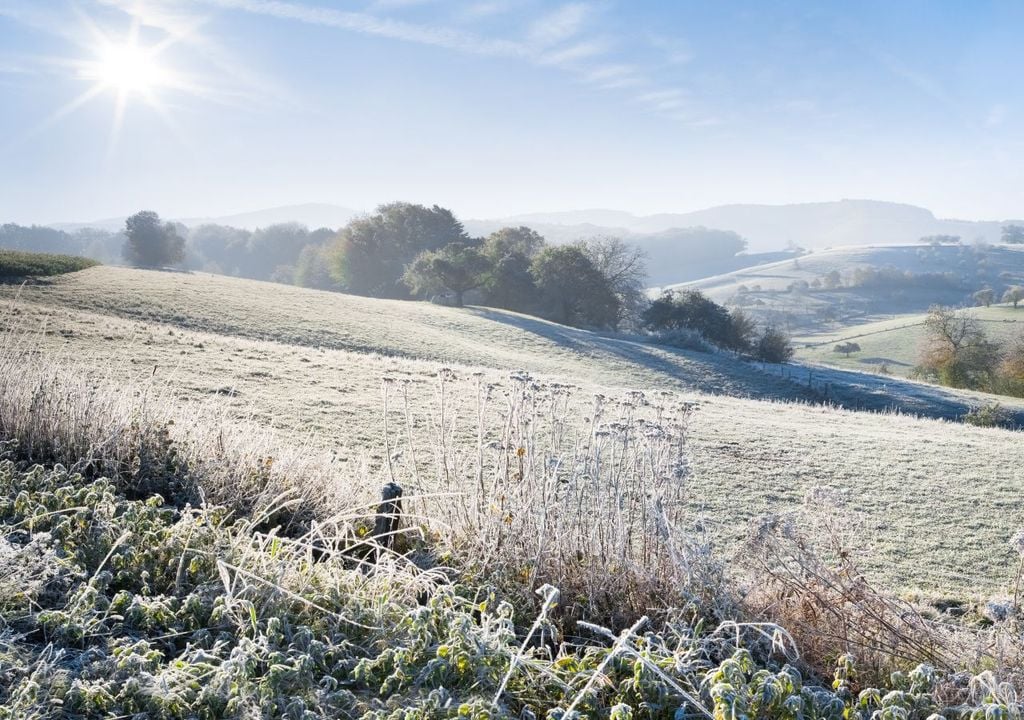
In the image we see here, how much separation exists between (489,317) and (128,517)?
37.9 m

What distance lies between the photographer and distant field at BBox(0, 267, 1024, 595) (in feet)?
25.3

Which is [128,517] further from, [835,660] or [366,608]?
[835,660]

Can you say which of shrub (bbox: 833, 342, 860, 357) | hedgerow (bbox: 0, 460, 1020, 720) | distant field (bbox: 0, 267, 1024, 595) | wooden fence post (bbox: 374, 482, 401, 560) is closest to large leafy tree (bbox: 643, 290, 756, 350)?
distant field (bbox: 0, 267, 1024, 595)

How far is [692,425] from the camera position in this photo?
13016 millimetres

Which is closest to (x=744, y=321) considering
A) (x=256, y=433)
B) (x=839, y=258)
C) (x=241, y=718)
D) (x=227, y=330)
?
(x=227, y=330)

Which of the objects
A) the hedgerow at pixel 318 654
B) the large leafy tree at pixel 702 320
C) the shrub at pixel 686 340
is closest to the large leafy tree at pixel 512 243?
the large leafy tree at pixel 702 320

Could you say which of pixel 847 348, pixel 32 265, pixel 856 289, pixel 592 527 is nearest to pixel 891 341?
pixel 847 348

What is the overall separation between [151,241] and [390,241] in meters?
22.3

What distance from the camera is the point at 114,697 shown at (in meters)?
2.63

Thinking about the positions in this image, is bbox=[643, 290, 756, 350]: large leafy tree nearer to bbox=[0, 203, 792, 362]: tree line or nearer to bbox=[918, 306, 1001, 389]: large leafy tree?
bbox=[0, 203, 792, 362]: tree line

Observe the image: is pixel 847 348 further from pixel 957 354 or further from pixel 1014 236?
pixel 1014 236

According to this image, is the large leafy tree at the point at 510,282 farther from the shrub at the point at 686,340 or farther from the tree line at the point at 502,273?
the shrub at the point at 686,340

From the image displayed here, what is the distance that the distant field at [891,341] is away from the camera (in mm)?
59094

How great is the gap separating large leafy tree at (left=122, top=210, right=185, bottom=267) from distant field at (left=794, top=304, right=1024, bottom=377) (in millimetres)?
58314
